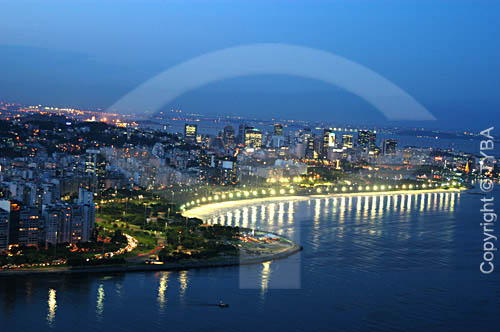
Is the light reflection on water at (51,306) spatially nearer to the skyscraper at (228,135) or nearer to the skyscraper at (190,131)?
the skyscraper at (190,131)

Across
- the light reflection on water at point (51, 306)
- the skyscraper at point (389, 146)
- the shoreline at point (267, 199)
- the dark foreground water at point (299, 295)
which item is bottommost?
the light reflection on water at point (51, 306)

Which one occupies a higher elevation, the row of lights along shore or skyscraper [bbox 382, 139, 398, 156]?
skyscraper [bbox 382, 139, 398, 156]

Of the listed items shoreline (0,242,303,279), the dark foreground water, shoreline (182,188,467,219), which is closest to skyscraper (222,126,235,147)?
shoreline (182,188,467,219)

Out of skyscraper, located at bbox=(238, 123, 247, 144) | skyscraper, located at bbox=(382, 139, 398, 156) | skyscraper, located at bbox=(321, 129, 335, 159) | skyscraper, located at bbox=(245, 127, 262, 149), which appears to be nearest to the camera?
skyscraper, located at bbox=(321, 129, 335, 159)

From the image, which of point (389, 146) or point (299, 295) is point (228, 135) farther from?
point (299, 295)

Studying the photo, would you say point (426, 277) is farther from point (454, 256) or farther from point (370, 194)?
point (370, 194)

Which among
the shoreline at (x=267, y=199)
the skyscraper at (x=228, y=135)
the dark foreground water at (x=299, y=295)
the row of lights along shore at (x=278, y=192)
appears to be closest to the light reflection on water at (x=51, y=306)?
the dark foreground water at (x=299, y=295)

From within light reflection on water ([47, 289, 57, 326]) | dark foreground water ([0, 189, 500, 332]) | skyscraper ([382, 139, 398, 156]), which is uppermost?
skyscraper ([382, 139, 398, 156])

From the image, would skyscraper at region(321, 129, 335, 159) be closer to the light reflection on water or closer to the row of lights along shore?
the row of lights along shore
